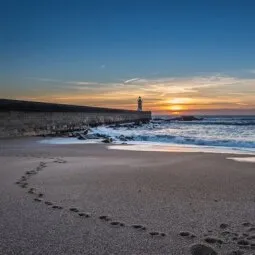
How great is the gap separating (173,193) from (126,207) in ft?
3.63

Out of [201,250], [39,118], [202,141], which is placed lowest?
[202,141]

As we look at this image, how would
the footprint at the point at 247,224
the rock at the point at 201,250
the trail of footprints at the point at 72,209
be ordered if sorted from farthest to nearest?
the footprint at the point at 247,224 < the trail of footprints at the point at 72,209 < the rock at the point at 201,250

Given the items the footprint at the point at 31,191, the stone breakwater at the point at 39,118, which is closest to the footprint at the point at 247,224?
the footprint at the point at 31,191

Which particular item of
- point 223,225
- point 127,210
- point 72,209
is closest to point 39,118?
point 72,209

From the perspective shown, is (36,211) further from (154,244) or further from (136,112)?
(136,112)

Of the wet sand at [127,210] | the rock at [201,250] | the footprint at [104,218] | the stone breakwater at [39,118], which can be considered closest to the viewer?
the rock at [201,250]

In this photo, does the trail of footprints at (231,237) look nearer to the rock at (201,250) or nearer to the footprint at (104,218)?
the rock at (201,250)

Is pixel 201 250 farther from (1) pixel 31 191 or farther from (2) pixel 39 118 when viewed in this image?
(2) pixel 39 118

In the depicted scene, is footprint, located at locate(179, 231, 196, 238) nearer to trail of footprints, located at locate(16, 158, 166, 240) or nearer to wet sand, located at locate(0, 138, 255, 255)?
wet sand, located at locate(0, 138, 255, 255)

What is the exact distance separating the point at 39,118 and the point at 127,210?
1842cm

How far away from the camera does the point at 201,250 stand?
10.7 ft

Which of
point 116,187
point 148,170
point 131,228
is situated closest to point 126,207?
point 131,228

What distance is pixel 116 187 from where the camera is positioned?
5949 mm

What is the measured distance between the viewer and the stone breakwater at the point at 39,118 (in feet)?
60.9
